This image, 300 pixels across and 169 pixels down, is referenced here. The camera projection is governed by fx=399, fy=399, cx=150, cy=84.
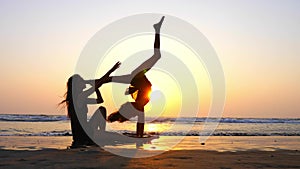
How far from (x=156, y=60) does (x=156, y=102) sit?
1.89 meters

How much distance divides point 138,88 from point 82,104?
151 centimetres

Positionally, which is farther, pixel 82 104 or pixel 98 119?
pixel 98 119

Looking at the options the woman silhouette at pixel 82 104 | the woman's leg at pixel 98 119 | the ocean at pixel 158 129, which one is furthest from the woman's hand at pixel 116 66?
the ocean at pixel 158 129

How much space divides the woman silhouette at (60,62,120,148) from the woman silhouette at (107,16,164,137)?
0.30 metres

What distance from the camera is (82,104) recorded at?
9930 millimetres

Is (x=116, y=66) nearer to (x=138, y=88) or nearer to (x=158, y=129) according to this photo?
(x=138, y=88)

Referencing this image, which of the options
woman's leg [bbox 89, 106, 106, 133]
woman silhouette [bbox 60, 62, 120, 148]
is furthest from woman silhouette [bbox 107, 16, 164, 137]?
woman silhouette [bbox 60, 62, 120, 148]

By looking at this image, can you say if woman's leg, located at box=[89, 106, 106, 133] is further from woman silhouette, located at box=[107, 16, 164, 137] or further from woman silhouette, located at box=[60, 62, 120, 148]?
woman silhouette, located at box=[107, 16, 164, 137]

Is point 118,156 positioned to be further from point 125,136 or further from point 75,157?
point 125,136

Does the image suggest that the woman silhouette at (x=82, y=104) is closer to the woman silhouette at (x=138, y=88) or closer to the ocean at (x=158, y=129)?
the woman silhouette at (x=138, y=88)

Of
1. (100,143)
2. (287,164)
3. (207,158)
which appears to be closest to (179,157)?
(207,158)

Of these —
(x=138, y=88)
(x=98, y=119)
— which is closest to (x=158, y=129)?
(x=98, y=119)

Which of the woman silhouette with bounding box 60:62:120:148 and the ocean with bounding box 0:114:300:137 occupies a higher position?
the woman silhouette with bounding box 60:62:120:148

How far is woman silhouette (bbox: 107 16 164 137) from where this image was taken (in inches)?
353
